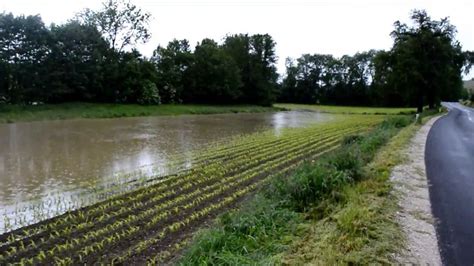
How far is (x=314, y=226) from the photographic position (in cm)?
503

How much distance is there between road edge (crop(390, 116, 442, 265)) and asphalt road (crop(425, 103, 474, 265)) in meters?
0.10

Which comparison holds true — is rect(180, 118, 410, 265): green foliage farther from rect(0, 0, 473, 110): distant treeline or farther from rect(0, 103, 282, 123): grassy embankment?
rect(0, 0, 473, 110): distant treeline

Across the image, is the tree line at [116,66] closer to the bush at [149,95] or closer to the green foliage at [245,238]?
the bush at [149,95]

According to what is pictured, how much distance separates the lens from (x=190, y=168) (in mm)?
11211

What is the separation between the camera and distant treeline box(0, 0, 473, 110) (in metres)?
34.3

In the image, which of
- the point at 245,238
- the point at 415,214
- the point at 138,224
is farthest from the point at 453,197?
the point at 138,224

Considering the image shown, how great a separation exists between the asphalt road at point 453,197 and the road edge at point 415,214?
4.0 inches

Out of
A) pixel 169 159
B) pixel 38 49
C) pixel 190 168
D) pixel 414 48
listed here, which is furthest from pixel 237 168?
pixel 38 49

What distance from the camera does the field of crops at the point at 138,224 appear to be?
4953 mm

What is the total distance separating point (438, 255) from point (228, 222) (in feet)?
8.87

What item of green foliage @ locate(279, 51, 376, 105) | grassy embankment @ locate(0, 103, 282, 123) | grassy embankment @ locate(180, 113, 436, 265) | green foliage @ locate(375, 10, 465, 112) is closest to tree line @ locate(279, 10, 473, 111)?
green foliage @ locate(375, 10, 465, 112)

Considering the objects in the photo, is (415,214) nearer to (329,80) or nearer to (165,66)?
(165,66)

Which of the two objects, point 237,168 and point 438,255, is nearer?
point 438,255

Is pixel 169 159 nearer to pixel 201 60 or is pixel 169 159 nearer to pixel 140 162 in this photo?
pixel 140 162
